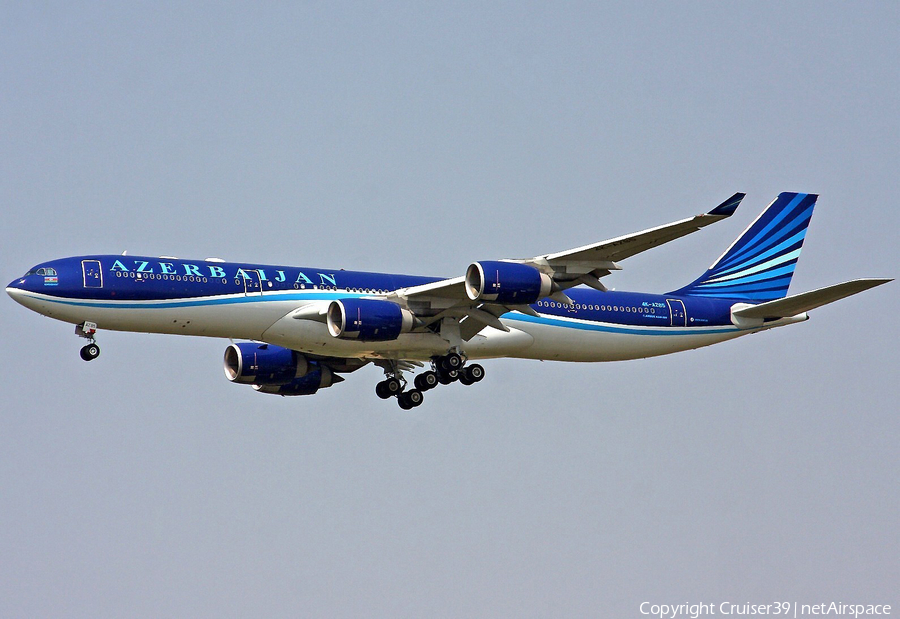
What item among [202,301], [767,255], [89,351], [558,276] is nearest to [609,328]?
[558,276]

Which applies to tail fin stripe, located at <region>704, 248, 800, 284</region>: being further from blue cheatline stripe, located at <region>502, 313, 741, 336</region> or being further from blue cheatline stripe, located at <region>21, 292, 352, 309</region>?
blue cheatline stripe, located at <region>21, 292, 352, 309</region>

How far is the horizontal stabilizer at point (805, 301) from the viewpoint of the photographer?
1657 inches

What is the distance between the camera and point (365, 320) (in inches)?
1654

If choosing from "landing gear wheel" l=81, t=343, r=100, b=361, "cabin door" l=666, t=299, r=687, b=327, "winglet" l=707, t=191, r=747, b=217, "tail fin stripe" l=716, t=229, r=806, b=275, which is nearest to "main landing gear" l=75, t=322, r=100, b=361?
"landing gear wheel" l=81, t=343, r=100, b=361

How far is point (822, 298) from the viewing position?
45.7 metres

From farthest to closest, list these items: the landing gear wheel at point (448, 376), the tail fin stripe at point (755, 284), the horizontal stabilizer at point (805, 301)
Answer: the tail fin stripe at point (755, 284) < the landing gear wheel at point (448, 376) < the horizontal stabilizer at point (805, 301)

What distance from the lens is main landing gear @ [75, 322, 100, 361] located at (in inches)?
1631

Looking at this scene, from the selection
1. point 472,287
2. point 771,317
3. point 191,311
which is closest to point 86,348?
point 191,311

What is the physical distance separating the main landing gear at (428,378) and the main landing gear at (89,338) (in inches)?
465

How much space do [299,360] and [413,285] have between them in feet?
22.6

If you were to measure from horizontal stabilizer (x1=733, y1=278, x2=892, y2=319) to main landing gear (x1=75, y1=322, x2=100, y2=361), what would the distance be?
979 inches

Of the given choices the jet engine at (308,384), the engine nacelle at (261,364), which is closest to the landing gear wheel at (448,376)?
the jet engine at (308,384)

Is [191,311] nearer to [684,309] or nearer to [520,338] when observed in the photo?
[520,338]

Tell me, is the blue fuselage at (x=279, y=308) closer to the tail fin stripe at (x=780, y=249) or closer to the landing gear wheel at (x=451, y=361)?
the landing gear wheel at (x=451, y=361)
